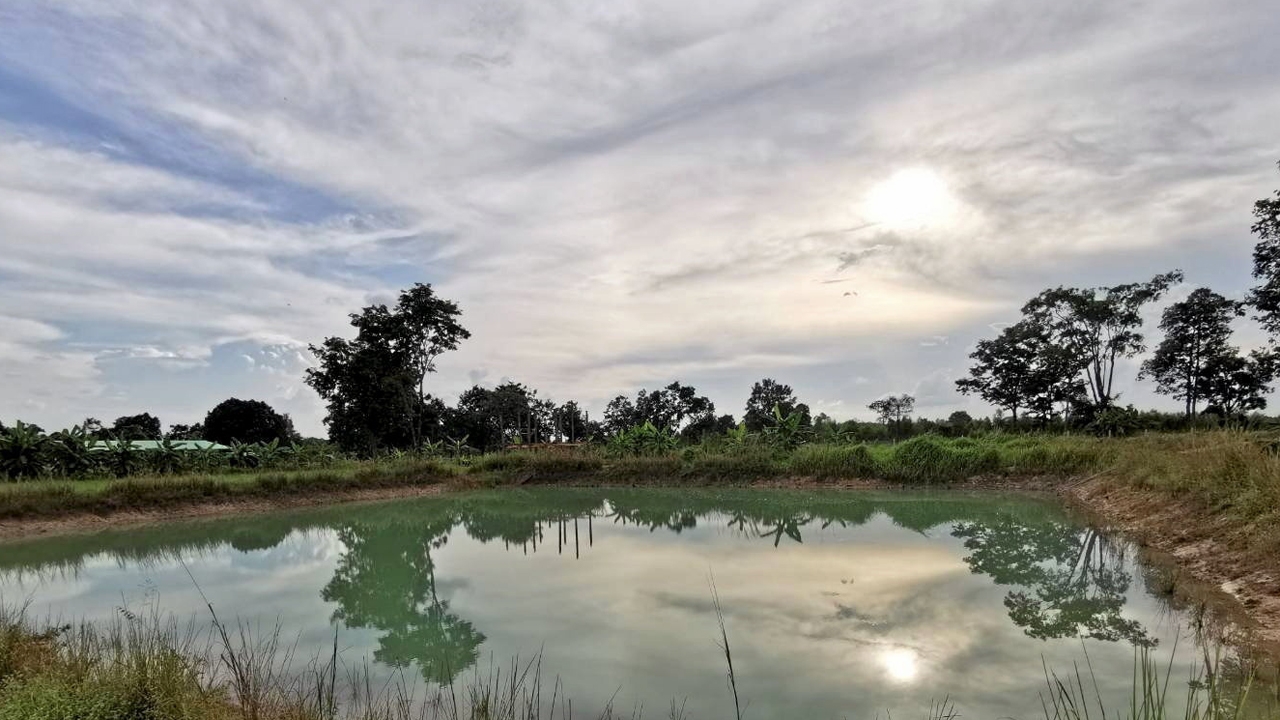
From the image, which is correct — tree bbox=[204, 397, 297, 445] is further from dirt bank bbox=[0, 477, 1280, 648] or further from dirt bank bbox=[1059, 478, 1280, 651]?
dirt bank bbox=[1059, 478, 1280, 651]

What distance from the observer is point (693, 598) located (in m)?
7.07

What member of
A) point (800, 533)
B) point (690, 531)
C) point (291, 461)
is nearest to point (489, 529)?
point (690, 531)

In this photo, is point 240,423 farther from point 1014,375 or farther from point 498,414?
point 1014,375

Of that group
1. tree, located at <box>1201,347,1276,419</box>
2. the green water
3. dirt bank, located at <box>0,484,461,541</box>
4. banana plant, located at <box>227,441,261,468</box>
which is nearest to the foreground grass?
Answer: the green water

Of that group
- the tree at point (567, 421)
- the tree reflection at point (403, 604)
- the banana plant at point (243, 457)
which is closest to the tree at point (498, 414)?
the tree at point (567, 421)

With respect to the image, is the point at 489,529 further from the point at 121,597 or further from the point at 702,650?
the point at 702,650

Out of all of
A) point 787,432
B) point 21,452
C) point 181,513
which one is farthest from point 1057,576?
point 21,452

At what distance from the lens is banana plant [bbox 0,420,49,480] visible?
16781 mm

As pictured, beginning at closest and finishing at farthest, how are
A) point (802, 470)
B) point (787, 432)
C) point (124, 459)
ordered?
point (124, 459) < point (802, 470) < point (787, 432)

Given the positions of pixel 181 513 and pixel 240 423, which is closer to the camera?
pixel 181 513

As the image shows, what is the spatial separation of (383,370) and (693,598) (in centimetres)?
2433

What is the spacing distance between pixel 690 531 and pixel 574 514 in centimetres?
416

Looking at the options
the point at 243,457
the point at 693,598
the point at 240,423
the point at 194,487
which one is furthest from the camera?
the point at 240,423

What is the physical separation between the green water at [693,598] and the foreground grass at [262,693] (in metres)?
0.22
